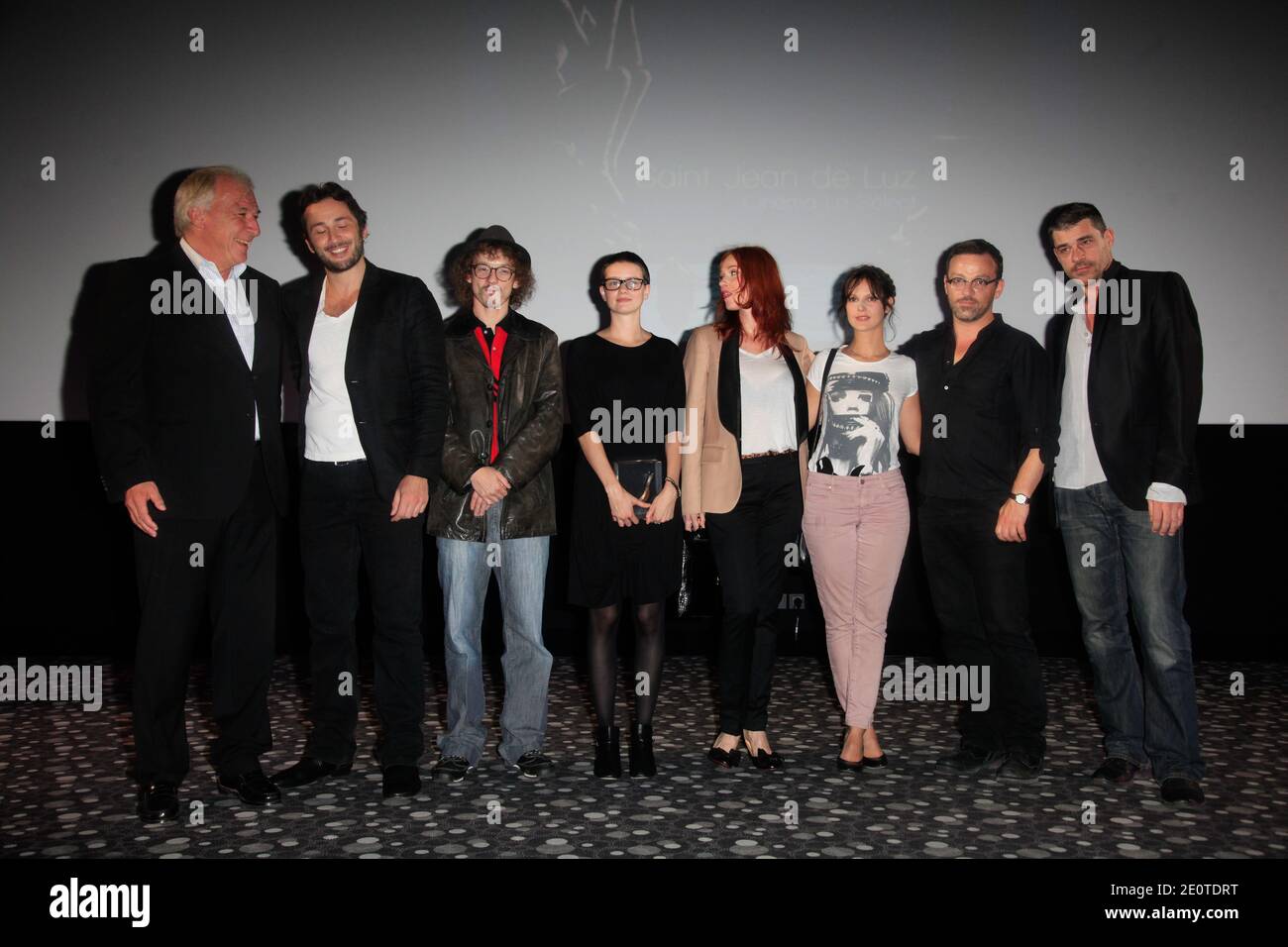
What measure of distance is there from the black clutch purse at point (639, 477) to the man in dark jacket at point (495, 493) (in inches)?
8.4

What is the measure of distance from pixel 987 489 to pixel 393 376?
1669 mm

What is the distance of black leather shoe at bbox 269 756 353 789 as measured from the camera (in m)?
2.90

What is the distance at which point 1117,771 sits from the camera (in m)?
2.98

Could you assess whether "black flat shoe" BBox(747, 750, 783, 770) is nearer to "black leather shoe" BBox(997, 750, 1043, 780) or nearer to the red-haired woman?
the red-haired woman

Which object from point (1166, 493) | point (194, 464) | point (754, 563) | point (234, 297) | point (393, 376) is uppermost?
point (234, 297)

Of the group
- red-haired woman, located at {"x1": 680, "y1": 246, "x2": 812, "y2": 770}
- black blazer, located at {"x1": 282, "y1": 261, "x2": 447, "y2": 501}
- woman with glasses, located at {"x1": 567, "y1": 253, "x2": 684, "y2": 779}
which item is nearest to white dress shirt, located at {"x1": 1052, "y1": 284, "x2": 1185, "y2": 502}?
red-haired woman, located at {"x1": 680, "y1": 246, "x2": 812, "y2": 770}

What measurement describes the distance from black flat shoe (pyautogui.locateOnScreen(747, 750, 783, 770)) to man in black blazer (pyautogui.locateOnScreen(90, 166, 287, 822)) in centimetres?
136

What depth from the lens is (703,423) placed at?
3.04 meters

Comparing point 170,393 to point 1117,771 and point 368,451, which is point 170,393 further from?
point 1117,771

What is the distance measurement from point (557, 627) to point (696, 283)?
1.67 meters

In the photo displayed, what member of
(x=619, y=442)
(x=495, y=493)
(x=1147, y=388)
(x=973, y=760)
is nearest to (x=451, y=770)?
(x=495, y=493)

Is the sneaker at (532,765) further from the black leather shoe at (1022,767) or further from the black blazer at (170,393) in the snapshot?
the black leather shoe at (1022,767)

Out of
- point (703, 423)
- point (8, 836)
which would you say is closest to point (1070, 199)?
point (703, 423)

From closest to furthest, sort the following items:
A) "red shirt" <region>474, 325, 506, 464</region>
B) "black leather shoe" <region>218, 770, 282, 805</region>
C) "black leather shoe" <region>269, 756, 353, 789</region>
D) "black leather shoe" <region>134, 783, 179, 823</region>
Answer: "black leather shoe" <region>134, 783, 179, 823</region>, "black leather shoe" <region>218, 770, 282, 805</region>, "black leather shoe" <region>269, 756, 353, 789</region>, "red shirt" <region>474, 325, 506, 464</region>
